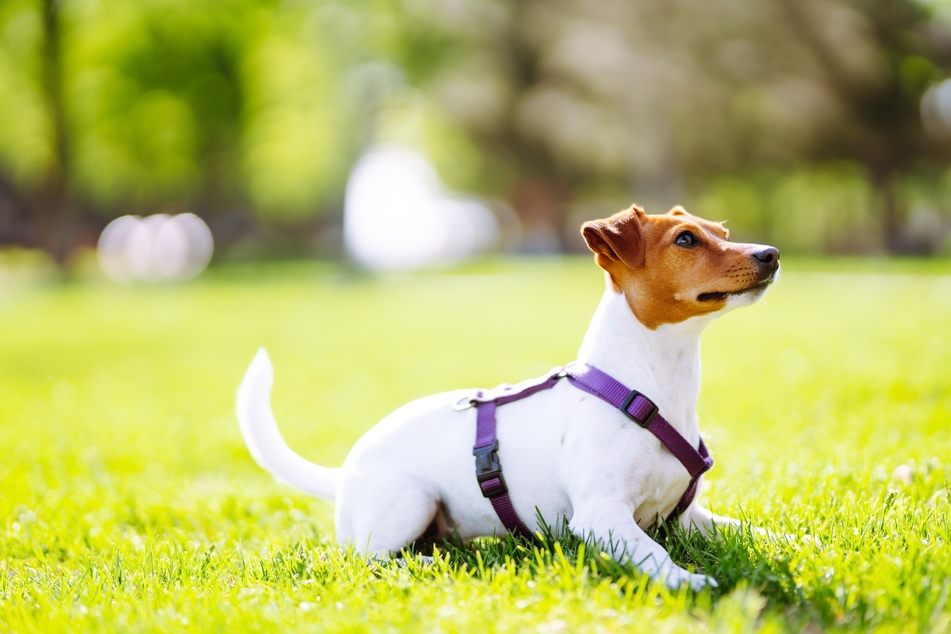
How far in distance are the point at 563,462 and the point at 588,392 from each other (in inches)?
11.6

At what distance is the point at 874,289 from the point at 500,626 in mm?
15536

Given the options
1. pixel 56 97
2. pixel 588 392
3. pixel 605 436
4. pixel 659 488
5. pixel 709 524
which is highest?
pixel 56 97

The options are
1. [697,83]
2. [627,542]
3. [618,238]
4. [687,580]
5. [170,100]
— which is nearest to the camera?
[687,580]

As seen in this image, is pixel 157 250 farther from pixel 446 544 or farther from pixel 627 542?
pixel 627 542

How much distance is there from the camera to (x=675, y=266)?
3361 millimetres

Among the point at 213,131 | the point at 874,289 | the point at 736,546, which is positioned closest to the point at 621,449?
the point at 736,546

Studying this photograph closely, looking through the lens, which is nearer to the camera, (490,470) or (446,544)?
(490,470)

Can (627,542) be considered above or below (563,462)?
below

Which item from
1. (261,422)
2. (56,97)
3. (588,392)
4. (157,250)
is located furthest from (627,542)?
(157,250)

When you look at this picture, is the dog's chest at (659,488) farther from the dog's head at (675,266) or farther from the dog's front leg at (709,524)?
the dog's head at (675,266)

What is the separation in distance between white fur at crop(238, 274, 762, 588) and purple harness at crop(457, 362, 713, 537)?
0.11ft

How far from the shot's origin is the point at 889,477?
14.6 feet

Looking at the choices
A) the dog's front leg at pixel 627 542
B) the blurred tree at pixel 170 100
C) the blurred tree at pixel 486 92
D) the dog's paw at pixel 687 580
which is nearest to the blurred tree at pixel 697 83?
the blurred tree at pixel 486 92

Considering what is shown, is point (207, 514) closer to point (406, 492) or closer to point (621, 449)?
point (406, 492)
